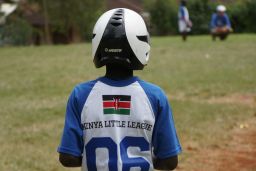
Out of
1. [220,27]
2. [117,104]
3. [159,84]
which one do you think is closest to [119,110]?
[117,104]

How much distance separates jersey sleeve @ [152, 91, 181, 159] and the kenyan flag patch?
0.14 meters

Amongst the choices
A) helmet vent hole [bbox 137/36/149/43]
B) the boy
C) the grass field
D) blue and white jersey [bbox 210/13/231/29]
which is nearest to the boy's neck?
the boy

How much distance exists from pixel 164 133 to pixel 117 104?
25 centimetres

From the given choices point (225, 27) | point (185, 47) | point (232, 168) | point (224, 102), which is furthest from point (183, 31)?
point (232, 168)

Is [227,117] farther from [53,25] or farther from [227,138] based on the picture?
[53,25]

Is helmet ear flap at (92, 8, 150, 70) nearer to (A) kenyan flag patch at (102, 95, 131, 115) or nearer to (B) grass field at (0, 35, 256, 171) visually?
(A) kenyan flag patch at (102, 95, 131, 115)

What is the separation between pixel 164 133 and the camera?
262cm

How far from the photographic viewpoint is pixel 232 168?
17.4 ft

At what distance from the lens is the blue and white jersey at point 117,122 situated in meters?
2.57

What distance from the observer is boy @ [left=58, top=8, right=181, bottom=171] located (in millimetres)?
2561

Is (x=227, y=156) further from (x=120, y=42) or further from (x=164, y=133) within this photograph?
(x=120, y=42)

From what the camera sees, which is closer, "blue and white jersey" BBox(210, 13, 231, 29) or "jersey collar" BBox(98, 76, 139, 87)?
"jersey collar" BBox(98, 76, 139, 87)

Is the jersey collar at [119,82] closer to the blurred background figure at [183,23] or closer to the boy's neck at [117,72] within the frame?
the boy's neck at [117,72]

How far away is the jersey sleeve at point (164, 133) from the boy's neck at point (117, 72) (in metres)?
0.18
